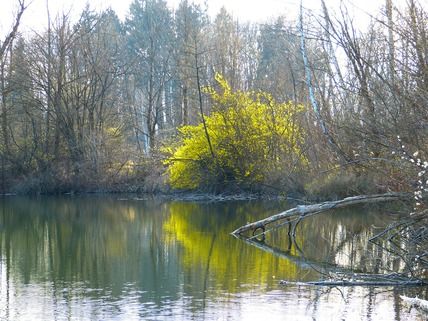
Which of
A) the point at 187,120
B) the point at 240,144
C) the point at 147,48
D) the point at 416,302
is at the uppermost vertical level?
the point at 147,48

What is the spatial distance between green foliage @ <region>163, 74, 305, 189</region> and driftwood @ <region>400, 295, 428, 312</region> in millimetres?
18007

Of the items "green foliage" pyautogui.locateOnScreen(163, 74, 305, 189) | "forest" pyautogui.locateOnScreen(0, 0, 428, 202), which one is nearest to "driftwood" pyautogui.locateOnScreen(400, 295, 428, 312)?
"forest" pyautogui.locateOnScreen(0, 0, 428, 202)

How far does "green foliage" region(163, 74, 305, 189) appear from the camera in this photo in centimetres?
2762

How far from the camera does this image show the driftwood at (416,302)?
8062mm

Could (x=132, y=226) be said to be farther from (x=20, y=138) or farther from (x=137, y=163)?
(x=20, y=138)

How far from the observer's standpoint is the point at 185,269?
11.8 meters

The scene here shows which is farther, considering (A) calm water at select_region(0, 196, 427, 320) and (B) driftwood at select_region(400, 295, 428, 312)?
(A) calm water at select_region(0, 196, 427, 320)

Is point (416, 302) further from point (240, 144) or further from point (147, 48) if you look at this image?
point (147, 48)

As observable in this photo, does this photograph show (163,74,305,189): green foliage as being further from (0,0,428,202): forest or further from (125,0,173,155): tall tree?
(125,0,173,155): tall tree

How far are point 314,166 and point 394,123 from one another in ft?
44.9

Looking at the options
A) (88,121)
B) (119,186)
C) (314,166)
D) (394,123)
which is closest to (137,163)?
(119,186)

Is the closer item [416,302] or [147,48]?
[416,302]

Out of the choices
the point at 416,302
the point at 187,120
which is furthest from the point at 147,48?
the point at 416,302

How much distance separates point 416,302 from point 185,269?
4.44m
